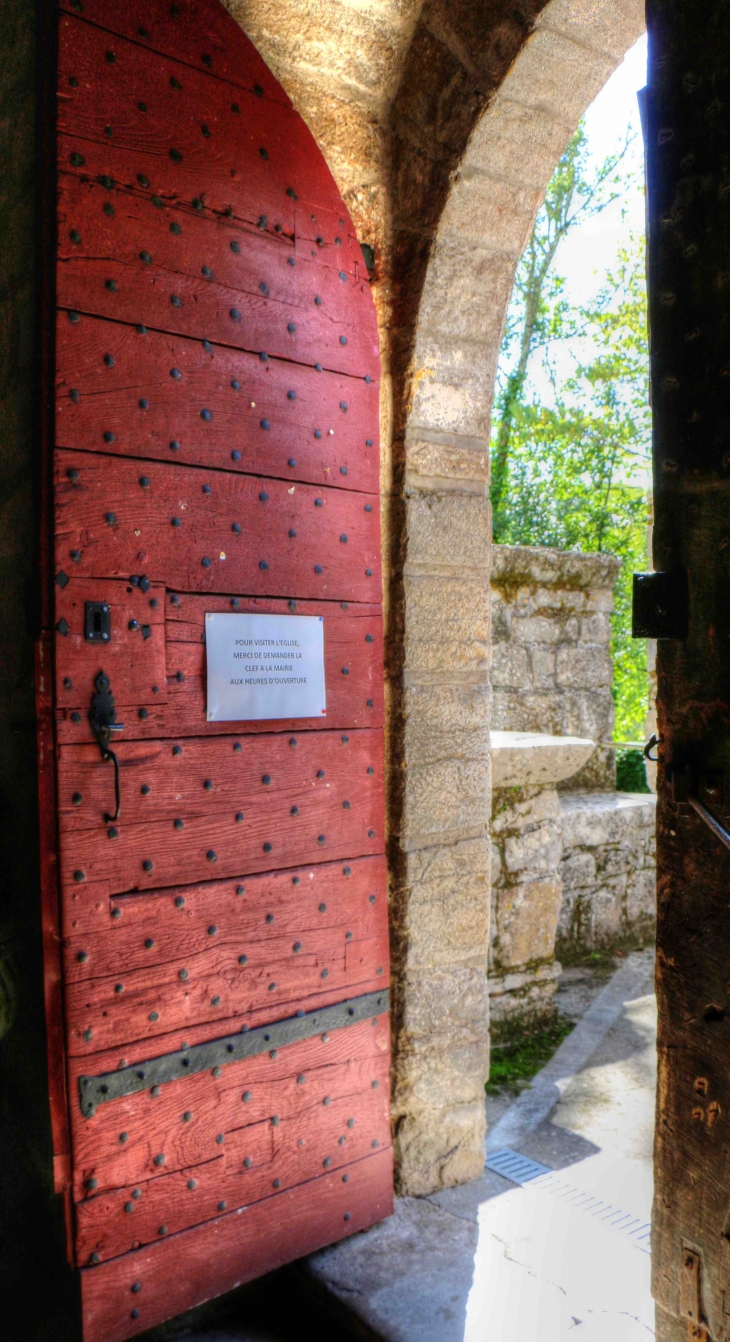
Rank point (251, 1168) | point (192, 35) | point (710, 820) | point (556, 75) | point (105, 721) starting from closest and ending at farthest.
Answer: point (710, 820)
point (105, 721)
point (192, 35)
point (251, 1168)
point (556, 75)

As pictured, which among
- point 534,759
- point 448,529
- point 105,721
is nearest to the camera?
point 105,721

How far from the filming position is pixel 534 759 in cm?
348

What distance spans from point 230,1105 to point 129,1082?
0.27 metres

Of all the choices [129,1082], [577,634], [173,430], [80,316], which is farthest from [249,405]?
[577,634]

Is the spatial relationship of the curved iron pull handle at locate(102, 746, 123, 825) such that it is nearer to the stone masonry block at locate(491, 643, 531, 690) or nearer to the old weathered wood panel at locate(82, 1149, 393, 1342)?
the old weathered wood panel at locate(82, 1149, 393, 1342)

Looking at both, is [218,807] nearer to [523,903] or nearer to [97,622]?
[97,622]

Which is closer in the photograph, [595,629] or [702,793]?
[702,793]

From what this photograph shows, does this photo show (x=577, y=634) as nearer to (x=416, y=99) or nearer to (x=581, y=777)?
(x=581, y=777)

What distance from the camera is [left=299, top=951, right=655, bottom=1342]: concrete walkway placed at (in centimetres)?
190

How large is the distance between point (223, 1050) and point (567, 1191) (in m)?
1.11

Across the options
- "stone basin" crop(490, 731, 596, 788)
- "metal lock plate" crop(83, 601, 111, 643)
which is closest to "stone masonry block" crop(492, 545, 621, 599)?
"stone basin" crop(490, 731, 596, 788)

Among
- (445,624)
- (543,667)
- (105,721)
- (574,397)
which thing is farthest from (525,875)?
(574,397)

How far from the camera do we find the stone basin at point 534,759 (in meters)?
3.41

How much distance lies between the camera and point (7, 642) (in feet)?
6.60
